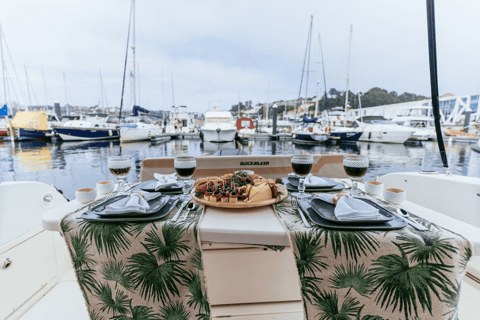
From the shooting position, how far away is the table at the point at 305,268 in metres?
0.67

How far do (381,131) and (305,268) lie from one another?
2073 cm

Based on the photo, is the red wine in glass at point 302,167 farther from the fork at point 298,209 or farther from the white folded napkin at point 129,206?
the white folded napkin at point 129,206

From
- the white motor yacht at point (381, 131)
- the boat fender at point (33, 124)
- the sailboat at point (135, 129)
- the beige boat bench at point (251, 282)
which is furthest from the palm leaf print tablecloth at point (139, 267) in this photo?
the boat fender at point (33, 124)

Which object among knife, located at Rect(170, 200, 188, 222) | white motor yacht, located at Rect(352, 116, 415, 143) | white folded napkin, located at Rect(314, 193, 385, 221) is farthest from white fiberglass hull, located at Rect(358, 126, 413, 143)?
knife, located at Rect(170, 200, 188, 222)

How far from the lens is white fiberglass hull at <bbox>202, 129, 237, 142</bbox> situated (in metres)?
17.4

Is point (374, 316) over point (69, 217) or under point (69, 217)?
under

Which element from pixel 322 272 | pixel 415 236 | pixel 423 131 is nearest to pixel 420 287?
pixel 415 236

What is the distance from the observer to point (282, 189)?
1.10m

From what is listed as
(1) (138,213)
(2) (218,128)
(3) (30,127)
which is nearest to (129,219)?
(1) (138,213)

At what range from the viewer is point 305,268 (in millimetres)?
753

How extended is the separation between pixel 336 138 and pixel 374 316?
19.3 metres

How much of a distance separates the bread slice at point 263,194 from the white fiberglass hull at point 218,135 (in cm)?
1652

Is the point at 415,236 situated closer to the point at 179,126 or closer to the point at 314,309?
the point at 314,309

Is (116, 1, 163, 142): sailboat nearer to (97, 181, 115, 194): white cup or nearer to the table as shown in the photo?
(97, 181, 115, 194): white cup
